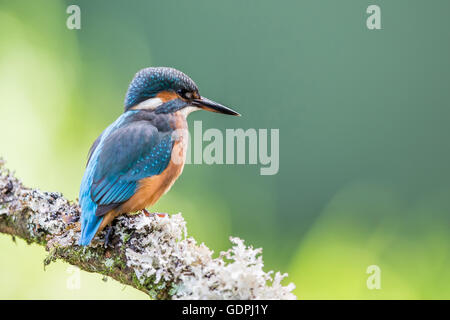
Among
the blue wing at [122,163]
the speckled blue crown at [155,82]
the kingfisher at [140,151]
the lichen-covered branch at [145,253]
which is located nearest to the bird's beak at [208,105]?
the kingfisher at [140,151]

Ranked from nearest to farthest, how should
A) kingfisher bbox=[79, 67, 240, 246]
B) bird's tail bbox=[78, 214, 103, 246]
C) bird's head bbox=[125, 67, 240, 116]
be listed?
1. bird's tail bbox=[78, 214, 103, 246]
2. kingfisher bbox=[79, 67, 240, 246]
3. bird's head bbox=[125, 67, 240, 116]

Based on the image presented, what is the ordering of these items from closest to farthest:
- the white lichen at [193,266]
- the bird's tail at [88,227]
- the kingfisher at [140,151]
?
1. the white lichen at [193,266]
2. the bird's tail at [88,227]
3. the kingfisher at [140,151]

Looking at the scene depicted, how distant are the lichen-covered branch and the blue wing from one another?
4.4 inches

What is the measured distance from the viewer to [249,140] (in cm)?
356

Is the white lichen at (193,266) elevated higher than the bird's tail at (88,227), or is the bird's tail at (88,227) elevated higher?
the bird's tail at (88,227)

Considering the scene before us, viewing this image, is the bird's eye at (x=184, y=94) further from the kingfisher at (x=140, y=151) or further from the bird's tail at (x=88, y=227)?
the bird's tail at (x=88, y=227)

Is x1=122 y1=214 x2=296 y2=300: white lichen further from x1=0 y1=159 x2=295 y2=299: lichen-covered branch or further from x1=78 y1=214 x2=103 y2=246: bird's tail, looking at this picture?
x1=78 y1=214 x2=103 y2=246: bird's tail

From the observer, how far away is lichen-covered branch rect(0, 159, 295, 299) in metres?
1.40

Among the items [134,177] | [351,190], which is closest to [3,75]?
[134,177]

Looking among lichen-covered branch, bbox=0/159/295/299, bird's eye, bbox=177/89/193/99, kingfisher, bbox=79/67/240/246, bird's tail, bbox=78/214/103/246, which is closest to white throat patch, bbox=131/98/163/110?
kingfisher, bbox=79/67/240/246

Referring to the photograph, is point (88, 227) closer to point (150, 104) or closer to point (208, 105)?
point (150, 104)

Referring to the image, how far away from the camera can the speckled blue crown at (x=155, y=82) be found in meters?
2.43

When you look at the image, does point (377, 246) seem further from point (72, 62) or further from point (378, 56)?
point (72, 62)

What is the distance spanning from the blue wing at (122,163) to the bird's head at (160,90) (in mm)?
168
